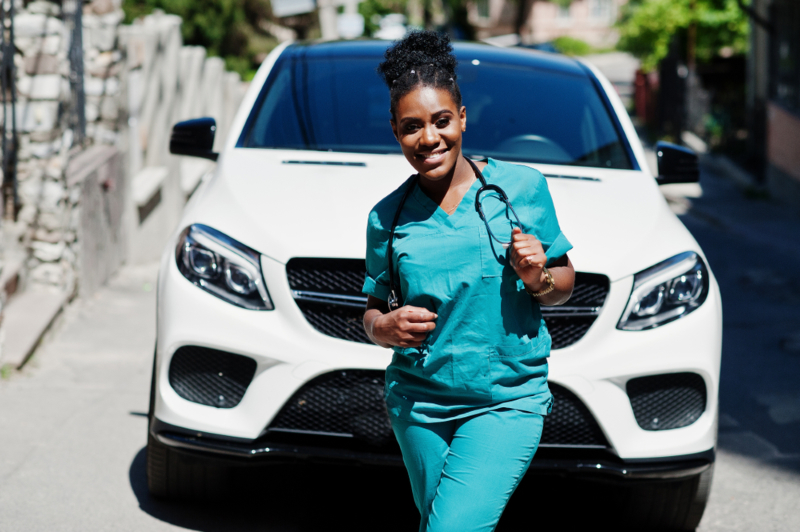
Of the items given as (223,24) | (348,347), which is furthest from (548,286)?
(223,24)

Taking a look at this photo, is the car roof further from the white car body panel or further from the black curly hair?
the black curly hair

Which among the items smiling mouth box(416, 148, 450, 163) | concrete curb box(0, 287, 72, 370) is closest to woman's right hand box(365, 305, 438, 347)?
smiling mouth box(416, 148, 450, 163)

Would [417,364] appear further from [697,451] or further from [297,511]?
[297,511]

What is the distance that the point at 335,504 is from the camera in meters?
4.23

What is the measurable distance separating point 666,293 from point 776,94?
12957 millimetres

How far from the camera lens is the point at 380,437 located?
3.47 meters

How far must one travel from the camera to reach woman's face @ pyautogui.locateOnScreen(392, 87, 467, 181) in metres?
2.46

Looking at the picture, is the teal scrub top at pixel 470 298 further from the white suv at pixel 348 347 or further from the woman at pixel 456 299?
the white suv at pixel 348 347

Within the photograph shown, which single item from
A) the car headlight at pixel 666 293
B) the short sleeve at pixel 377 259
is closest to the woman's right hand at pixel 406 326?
the short sleeve at pixel 377 259

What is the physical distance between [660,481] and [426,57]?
183 centimetres

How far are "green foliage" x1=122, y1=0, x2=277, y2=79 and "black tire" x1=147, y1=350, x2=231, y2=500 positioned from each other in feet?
73.7

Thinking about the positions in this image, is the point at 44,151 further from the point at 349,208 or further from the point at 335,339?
the point at 335,339

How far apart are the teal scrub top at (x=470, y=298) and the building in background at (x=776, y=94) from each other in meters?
11.5

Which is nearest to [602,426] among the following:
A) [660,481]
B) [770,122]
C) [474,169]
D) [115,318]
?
[660,481]
